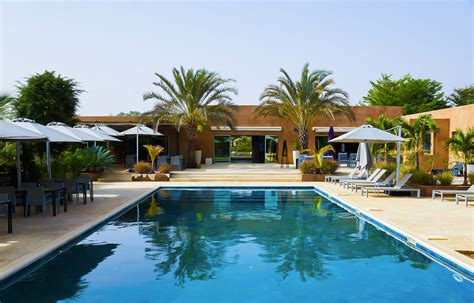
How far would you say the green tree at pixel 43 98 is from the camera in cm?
1686

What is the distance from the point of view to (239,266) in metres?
7.24

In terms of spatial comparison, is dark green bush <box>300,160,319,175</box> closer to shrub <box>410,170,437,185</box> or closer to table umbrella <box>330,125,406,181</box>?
table umbrella <box>330,125,406,181</box>

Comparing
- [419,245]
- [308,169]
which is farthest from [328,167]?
[419,245]

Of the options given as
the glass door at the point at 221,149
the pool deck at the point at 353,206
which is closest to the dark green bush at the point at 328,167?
the pool deck at the point at 353,206

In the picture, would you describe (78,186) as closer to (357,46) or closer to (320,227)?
(320,227)

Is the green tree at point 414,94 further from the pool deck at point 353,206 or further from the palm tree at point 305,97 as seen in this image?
the pool deck at point 353,206

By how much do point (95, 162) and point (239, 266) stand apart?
14.6 m

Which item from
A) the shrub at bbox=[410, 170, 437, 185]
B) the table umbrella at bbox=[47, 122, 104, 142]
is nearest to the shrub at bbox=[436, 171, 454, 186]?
the shrub at bbox=[410, 170, 437, 185]

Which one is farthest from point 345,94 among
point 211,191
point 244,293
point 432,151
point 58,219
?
point 244,293

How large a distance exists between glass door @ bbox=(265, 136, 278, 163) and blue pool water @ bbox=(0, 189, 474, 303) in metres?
17.8

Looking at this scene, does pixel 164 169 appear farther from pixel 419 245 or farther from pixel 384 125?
pixel 419 245

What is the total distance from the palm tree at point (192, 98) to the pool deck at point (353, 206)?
978 cm

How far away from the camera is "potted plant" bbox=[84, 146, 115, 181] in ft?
64.7

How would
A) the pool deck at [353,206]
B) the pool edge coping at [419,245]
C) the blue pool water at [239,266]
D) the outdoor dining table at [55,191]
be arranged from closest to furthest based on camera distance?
the blue pool water at [239,266] → the pool edge coping at [419,245] → the pool deck at [353,206] → the outdoor dining table at [55,191]
